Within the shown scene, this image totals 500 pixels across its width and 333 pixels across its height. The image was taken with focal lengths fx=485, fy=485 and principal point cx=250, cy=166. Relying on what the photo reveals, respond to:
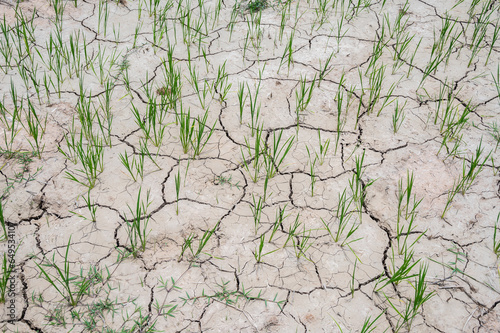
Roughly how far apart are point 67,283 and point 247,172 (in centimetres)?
125

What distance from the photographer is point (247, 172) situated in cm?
304

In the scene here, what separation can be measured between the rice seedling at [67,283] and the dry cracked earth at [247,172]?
1 centimetres

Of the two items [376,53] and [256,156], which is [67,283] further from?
[376,53]

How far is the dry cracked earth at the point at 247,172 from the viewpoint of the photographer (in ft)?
7.83

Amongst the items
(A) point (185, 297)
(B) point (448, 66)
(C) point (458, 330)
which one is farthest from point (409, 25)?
(A) point (185, 297)

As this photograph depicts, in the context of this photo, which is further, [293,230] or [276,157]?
[276,157]

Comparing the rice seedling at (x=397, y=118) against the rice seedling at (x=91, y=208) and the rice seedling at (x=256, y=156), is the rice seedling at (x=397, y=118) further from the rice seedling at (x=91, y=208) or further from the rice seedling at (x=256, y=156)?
the rice seedling at (x=91, y=208)

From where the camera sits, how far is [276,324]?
232cm

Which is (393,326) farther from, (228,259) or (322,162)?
(322,162)

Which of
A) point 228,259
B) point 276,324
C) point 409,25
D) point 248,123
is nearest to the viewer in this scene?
point 276,324

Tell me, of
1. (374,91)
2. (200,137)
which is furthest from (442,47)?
(200,137)

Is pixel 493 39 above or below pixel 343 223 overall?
above

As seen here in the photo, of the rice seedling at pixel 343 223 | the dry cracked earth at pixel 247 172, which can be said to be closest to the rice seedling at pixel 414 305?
the dry cracked earth at pixel 247 172

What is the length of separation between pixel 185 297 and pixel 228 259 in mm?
309
